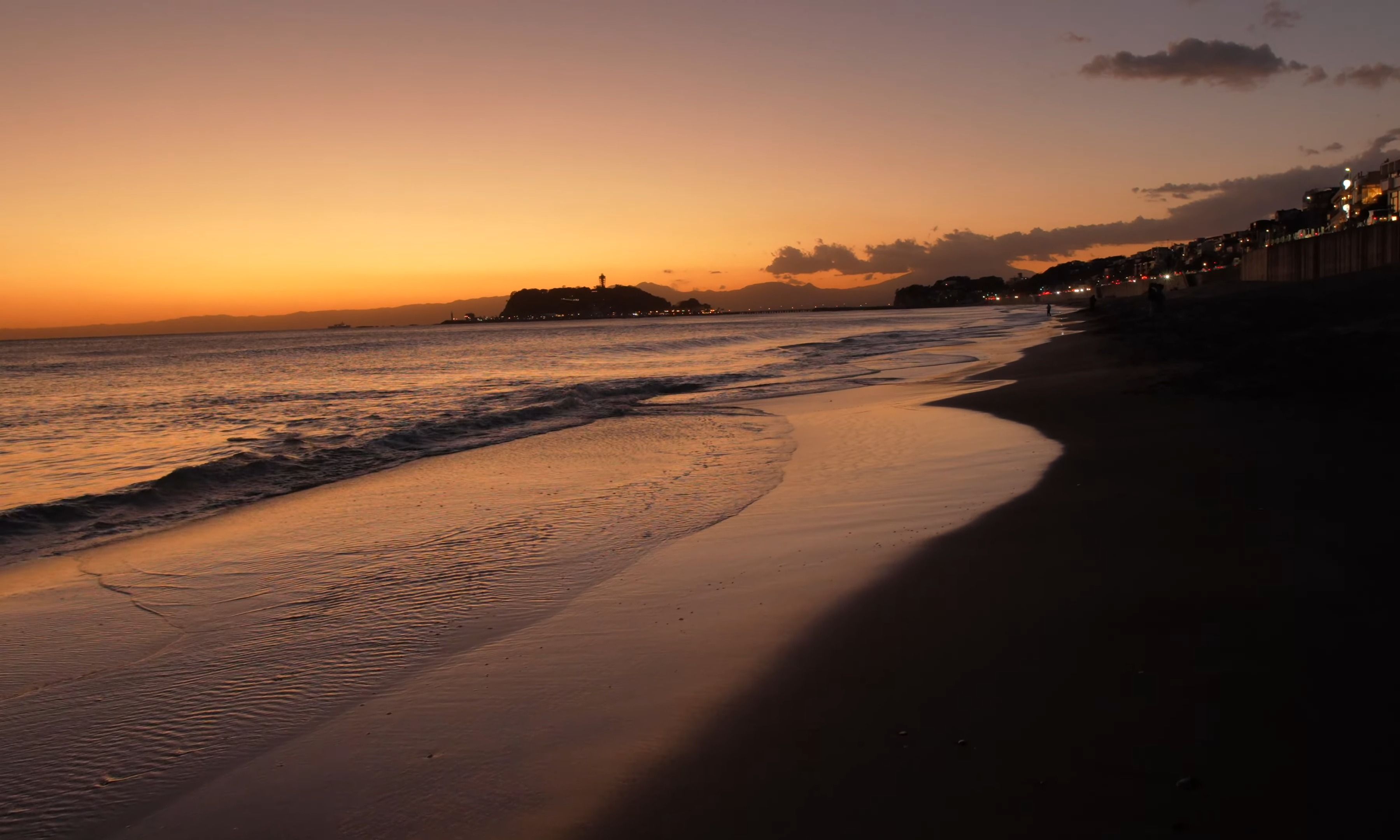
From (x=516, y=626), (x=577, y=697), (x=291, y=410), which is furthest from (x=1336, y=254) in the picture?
(x=577, y=697)

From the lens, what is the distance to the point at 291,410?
2497cm

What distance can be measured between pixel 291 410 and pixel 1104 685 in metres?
25.4

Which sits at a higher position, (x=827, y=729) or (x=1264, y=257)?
(x=1264, y=257)

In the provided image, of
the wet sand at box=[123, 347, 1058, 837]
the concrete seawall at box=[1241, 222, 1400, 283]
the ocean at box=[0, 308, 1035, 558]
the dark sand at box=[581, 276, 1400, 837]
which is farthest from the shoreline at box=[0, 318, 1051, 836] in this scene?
the concrete seawall at box=[1241, 222, 1400, 283]

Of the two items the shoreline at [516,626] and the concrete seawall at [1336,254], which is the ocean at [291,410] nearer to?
the shoreline at [516,626]

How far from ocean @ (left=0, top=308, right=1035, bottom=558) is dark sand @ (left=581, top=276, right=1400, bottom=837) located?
9.06m

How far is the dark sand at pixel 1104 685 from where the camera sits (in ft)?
10.2

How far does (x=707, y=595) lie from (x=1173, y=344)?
21.6 meters

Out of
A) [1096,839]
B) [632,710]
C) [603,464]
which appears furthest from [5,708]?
[603,464]

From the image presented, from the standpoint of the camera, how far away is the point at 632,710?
442 centimetres

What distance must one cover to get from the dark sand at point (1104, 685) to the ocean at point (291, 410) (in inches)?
357

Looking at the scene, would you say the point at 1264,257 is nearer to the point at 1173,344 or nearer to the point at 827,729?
the point at 1173,344

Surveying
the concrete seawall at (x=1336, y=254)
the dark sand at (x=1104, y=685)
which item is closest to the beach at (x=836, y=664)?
the dark sand at (x=1104, y=685)

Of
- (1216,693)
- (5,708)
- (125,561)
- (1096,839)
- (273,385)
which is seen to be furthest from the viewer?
(273,385)
